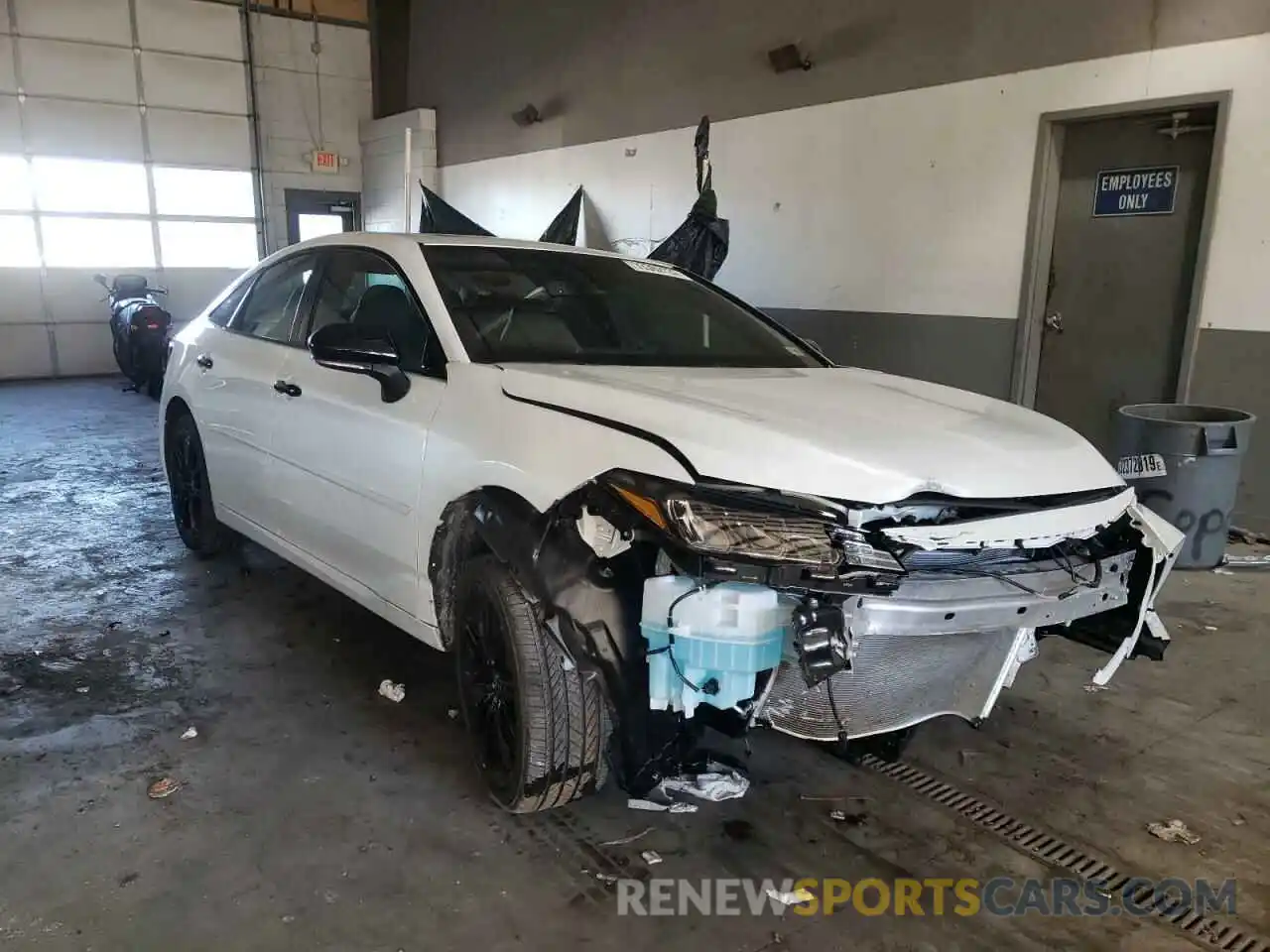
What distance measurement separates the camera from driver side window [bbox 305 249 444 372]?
104 inches

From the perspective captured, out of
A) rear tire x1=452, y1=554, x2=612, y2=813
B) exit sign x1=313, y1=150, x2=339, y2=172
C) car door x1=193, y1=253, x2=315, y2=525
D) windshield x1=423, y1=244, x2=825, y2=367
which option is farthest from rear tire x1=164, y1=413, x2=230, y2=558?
exit sign x1=313, y1=150, x2=339, y2=172

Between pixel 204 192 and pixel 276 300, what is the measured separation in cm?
978

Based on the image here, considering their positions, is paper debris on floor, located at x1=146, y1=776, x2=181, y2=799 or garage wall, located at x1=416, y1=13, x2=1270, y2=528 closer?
paper debris on floor, located at x1=146, y1=776, x2=181, y2=799

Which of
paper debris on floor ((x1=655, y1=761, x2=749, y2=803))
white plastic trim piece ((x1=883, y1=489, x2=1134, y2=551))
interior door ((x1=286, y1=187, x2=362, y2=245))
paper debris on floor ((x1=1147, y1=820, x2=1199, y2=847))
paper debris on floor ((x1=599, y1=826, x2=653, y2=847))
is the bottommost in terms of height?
paper debris on floor ((x1=1147, y1=820, x2=1199, y2=847))

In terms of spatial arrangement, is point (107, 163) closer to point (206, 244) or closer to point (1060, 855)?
point (206, 244)

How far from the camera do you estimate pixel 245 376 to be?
11.5 feet

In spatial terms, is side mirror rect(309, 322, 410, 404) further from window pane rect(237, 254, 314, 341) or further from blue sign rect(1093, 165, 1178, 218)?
blue sign rect(1093, 165, 1178, 218)

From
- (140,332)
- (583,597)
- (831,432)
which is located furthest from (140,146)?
(831,432)

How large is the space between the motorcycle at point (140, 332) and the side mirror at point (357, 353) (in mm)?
7622

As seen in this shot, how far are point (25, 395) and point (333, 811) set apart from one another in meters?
9.51

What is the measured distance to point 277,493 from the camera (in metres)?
3.32

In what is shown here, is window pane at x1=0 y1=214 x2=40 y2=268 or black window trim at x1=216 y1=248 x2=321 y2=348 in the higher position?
window pane at x1=0 y1=214 x2=40 y2=268

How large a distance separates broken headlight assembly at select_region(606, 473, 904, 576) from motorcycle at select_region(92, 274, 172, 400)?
344 inches

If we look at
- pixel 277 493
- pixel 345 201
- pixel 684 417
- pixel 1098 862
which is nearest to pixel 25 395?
pixel 345 201
